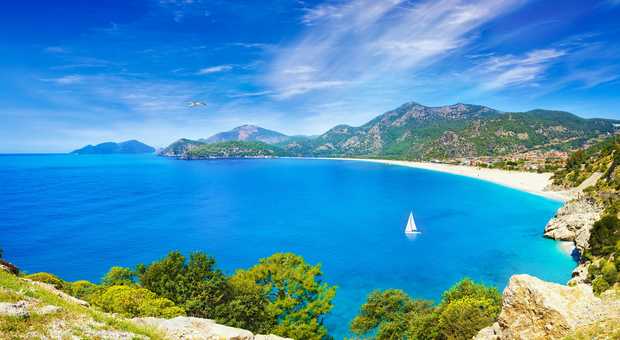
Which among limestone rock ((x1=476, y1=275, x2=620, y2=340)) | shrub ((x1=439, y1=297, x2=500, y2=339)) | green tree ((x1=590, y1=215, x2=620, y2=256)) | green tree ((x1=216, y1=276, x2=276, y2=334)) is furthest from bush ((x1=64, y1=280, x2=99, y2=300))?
green tree ((x1=590, y1=215, x2=620, y2=256))

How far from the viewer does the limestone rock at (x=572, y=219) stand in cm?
6981

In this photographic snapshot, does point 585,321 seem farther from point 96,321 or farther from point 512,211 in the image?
point 512,211

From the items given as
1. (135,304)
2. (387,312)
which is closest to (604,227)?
(387,312)

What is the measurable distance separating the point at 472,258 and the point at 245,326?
52.4m

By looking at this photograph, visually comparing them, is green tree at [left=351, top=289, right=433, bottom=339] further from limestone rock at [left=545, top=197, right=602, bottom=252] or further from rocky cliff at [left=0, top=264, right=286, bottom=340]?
limestone rock at [left=545, top=197, right=602, bottom=252]

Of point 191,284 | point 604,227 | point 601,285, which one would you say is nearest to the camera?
point 191,284

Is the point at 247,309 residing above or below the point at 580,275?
above

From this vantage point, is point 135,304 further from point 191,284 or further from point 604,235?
point 604,235

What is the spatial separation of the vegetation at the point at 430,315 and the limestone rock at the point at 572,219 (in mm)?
47773

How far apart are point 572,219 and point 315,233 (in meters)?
58.7

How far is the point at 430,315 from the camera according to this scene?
3008 cm

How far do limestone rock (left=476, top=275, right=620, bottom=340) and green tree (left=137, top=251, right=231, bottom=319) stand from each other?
73.5 ft

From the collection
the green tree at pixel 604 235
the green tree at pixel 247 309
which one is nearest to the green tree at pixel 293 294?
the green tree at pixel 247 309

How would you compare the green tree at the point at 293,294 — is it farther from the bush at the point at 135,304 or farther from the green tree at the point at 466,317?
the green tree at the point at 466,317
